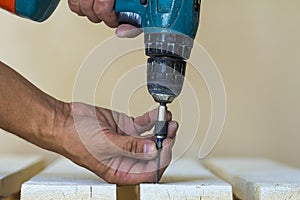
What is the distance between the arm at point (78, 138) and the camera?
0.63 m

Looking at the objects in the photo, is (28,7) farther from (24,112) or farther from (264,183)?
(264,183)

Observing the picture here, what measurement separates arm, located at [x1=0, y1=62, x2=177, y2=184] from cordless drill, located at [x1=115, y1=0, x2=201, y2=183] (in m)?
0.02

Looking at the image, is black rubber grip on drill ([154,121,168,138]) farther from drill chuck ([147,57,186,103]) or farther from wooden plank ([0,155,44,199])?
wooden plank ([0,155,44,199])

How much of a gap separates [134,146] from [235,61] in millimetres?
650

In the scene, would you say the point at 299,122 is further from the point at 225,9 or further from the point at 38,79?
the point at 38,79

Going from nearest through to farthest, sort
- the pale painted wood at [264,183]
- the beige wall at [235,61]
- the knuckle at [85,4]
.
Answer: the pale painted wood at [264,183]
the knuckle at [85,4]
the beige wall at [235,61]

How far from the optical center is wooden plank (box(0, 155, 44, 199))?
0.68 meters

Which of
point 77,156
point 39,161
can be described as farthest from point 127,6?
point 39,161

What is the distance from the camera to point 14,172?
0.75 meters

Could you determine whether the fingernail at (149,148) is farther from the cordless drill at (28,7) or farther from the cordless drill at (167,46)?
the cordless drill at (28,7)

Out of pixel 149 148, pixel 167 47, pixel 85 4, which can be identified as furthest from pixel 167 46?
pixel 85 4

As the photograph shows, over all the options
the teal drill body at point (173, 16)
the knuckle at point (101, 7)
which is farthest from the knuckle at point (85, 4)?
the teal drill body at point (173, 16)

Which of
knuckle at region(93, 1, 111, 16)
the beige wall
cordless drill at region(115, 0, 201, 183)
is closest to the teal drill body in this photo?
cordless drill at region(115, 0, 201, 183)

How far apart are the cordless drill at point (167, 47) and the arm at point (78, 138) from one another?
0.02 m
